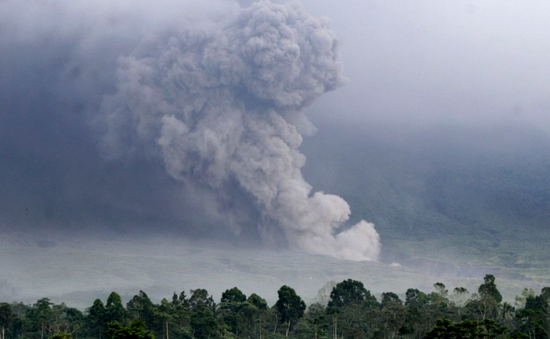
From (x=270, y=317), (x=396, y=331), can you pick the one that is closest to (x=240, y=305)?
(x=270, y=317)

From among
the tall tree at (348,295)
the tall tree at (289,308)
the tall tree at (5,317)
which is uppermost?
the tall tree at (348,295)

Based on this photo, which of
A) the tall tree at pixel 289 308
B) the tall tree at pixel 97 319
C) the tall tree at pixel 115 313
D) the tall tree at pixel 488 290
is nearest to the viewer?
the tall tree at pixel 115 313

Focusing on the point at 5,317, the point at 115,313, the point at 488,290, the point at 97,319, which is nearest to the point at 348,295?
the point at 488,290

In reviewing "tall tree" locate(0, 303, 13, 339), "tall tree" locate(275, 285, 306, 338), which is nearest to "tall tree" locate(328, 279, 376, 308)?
"tall tree" locate(275, 285, 306, 338)

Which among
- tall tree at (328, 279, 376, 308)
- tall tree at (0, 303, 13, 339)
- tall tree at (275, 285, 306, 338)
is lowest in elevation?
tall tree at (0, 303, 13, 339)

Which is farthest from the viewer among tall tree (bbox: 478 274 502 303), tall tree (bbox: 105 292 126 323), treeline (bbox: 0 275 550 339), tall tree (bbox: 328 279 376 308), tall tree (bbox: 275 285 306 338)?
tall tree (bbox: 328 279 376 308)

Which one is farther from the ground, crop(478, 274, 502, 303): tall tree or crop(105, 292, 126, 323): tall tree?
crop(478, 274, 502, 303): tall tree

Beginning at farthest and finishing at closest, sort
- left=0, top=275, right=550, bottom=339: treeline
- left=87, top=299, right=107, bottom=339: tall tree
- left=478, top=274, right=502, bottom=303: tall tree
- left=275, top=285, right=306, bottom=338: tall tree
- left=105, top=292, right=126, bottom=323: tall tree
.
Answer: left=275, top=285, right=306, bottom=338: tall tree, left=478, top=274, right=502, bottom=303: tall tree, left=87, top=299, right=107, bottom=339: tall tree, left=105, top=292, right=126, bottom=323: tall tree, left=0, top=275, right=550, bottom=339: treeline

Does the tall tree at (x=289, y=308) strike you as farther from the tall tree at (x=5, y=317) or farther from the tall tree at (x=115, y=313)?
the tall tree at (x=5, y=317)

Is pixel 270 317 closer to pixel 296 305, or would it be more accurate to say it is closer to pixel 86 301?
pixel 296 305

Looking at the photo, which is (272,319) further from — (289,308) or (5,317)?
(5,317)

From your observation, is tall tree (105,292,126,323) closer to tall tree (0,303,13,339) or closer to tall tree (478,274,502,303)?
tall tree (0,303,13,339)

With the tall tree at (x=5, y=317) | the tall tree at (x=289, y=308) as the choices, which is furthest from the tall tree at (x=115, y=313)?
the tall tree at (x=289, y=308)

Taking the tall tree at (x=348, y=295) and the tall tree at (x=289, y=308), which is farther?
the tall tree at (x=348, y=295)
